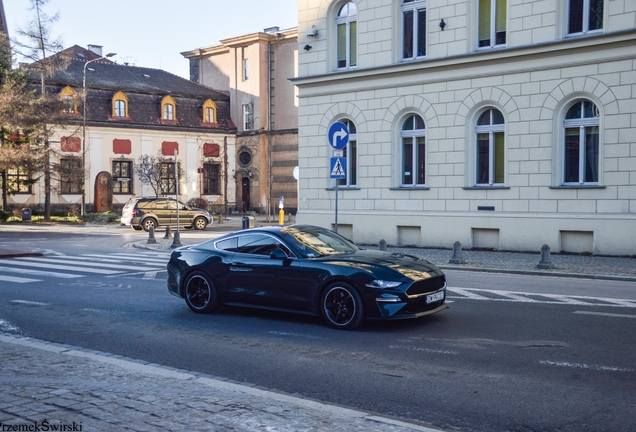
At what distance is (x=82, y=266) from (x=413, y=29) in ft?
41.2

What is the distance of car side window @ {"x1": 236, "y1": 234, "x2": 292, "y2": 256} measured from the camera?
34.3 ft

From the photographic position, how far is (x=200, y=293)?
11211mm

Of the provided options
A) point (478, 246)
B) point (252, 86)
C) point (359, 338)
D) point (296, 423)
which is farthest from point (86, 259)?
point (252, 86)

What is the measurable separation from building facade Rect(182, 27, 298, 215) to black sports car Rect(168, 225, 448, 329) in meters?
43.4

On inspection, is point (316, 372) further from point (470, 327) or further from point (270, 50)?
point (270, 50)

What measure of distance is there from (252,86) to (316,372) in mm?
51779

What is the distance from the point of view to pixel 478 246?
71.2 feet

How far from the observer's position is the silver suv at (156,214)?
120 ft

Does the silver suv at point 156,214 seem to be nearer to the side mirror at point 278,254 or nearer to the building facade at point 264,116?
the building facade at point 264,116

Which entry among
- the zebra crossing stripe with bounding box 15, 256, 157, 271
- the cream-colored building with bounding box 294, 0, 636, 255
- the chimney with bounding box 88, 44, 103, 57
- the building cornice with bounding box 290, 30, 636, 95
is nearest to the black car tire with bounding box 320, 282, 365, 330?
the zebra crossing stripe with bounding box 15, 256, 157, 271

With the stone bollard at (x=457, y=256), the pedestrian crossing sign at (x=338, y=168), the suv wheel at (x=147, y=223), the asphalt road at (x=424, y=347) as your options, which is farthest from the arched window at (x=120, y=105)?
the asphalt road at (x=424, y=347)

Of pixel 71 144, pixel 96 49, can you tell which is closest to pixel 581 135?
pixel 71 144

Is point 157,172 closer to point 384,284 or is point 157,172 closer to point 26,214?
point 26,214

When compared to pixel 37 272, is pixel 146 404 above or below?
above
